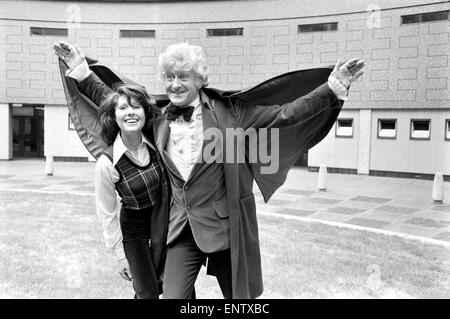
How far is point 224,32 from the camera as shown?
598 inches

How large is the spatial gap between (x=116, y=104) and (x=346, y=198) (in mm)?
8418

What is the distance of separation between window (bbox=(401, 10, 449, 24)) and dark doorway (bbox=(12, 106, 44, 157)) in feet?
46.6

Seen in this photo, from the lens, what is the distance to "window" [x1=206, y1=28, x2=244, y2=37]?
15.1 meters

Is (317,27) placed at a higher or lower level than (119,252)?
higher

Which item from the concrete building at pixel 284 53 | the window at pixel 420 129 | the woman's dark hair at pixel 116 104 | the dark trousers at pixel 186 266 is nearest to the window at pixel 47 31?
the concrete building at pixel 284 53

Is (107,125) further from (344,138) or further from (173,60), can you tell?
(344,138)

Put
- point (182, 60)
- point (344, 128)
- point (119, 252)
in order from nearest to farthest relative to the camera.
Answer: point (182, 60)
point (119, 252)
point (344, 128)

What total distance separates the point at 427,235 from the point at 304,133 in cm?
515

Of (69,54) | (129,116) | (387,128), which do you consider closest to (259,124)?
(129,116)

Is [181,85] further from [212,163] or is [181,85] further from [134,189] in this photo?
[134,189]

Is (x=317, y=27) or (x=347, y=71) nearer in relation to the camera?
(x=347, y=71)

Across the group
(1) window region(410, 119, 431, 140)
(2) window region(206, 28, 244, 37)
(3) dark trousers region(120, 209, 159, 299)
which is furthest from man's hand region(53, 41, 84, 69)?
(2) window region(206, 28, 244, 37)

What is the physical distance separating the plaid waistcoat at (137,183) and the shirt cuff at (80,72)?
510 millimetres

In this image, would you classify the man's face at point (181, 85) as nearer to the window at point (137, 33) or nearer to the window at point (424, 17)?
the window at point (424, 17)
